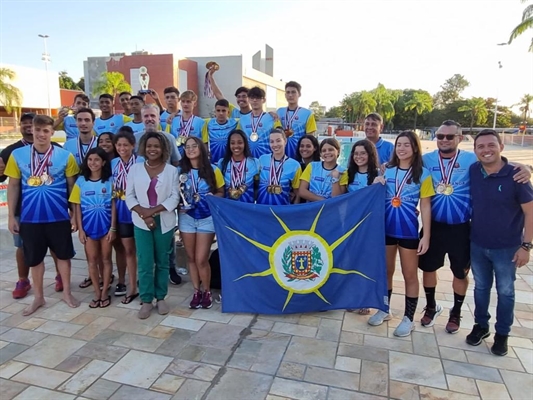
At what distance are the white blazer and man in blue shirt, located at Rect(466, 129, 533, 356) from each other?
8.49 ft

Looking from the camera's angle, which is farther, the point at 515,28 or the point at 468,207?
the point at 515,28

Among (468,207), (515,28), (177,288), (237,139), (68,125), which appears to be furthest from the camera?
(515,28)

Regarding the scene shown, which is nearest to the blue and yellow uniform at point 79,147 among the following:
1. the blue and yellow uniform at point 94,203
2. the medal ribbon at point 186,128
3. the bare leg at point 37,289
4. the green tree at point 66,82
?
the blue and yellow uniform at point 94,203

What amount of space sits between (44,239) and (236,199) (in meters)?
1.93

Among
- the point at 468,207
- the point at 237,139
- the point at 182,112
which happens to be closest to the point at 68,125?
the point at 182,112

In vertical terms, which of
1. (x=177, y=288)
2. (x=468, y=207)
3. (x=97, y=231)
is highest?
(x=468, y=207)

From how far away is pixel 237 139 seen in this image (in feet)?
12.9

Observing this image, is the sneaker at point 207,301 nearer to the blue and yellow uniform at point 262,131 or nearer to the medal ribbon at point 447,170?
the blue and yellow uniform at point 262,131

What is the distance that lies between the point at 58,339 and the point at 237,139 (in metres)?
2.37

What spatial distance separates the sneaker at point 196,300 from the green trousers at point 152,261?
290 mm

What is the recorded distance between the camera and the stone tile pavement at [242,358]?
270cm

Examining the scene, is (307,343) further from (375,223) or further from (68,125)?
(68,125)

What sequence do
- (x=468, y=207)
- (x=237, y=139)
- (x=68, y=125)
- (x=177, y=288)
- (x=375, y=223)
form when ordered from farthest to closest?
(x=68, y=125)
(x=177, y=288)
(x=237, y=139)
(x=375, y=223)
(x=468, y=207)

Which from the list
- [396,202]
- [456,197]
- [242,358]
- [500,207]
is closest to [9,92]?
[242,358]
